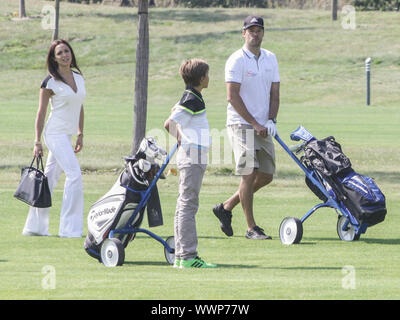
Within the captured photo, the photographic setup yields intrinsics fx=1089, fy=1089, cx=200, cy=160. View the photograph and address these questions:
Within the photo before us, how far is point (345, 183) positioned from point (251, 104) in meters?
1.26

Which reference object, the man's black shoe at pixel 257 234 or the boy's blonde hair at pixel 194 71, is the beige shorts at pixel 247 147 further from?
the boy's blonde hair at pixel 194 71

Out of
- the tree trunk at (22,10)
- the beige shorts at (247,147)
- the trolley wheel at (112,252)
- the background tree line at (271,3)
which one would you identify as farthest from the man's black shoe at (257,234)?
the background tree line at (271,3)

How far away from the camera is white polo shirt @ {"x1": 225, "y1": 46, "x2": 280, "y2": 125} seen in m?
10.5

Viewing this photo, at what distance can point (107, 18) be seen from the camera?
71250 millimetres

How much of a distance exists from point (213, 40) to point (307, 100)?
20.5 meters

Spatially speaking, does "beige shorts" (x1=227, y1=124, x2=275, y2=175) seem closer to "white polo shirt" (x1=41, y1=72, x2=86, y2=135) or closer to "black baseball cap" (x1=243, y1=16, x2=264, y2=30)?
"black baseball cap" (x1=243, y1=16, x2=264, y2=30)

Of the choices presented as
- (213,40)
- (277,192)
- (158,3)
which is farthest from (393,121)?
(158,3)

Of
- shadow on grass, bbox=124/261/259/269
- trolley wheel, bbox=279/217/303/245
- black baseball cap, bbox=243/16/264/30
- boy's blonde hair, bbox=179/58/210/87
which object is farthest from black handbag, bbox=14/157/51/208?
boy's blonde hair, bbox=179/58/210/87

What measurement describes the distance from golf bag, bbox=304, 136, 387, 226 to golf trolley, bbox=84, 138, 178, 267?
1.90 metres

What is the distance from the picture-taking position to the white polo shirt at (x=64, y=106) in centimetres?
1075

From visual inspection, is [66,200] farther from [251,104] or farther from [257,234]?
[251,104]

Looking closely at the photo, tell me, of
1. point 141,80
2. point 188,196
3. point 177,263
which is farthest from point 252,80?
point 141,80

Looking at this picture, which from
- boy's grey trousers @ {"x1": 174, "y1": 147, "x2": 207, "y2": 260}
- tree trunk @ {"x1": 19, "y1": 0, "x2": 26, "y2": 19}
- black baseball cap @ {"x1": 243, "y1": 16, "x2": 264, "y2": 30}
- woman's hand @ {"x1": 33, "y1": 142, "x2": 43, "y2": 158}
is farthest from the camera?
tree trunk @ {"x1": 19, "y1": 0, "x2": 26, "y2": 19}

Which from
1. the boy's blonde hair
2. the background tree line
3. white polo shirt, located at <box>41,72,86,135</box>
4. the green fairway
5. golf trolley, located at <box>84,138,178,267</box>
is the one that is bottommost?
the green fairway
